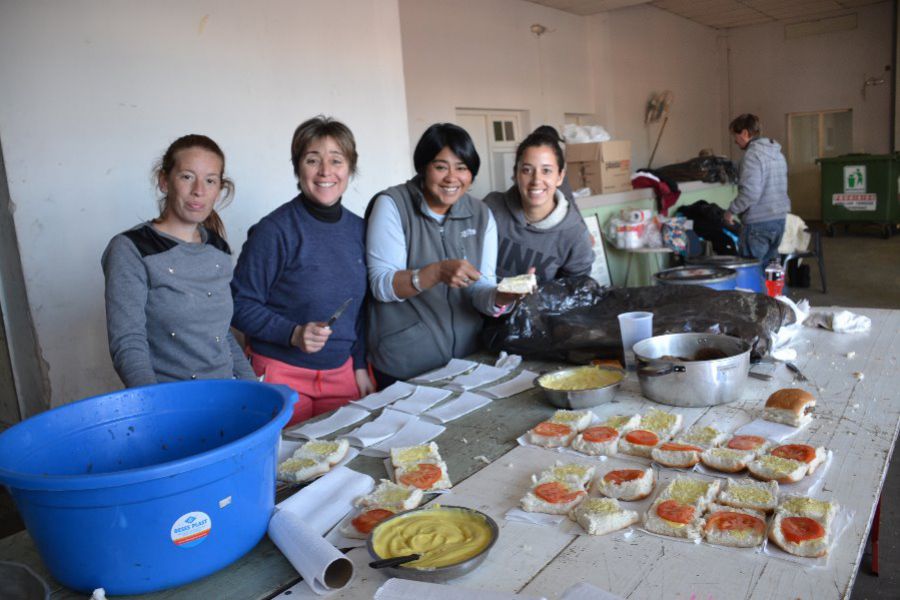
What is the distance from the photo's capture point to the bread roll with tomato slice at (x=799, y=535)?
123 cm

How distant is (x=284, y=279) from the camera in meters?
2.57

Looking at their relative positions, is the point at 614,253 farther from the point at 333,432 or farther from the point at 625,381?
the point at 333,432

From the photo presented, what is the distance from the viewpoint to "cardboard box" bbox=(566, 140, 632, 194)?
7062 mm

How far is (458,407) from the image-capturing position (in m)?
2.12

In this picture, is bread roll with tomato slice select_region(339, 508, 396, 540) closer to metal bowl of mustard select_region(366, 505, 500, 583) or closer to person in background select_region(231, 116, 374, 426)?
metal bowl of mustard select_region(366, 505, 500, 583)

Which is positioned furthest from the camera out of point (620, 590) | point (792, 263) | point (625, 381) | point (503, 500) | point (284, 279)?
point (792, 263)

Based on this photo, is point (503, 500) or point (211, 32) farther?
point (211, 32)

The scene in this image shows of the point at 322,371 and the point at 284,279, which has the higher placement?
the point at 284,279

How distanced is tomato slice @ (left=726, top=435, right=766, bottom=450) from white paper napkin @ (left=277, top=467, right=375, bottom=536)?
864 mm

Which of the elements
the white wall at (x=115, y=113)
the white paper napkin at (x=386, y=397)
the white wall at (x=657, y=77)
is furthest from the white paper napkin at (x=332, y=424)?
the white wall at (x=657, y=77)

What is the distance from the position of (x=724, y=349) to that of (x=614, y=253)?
457 centimetres

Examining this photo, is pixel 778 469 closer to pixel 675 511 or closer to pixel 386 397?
pixel 675 511

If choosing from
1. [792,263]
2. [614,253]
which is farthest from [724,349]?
[792,263]

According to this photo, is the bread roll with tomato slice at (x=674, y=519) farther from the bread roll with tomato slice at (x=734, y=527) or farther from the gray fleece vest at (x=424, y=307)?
the gray fleece vest at (x=424, y=307)
